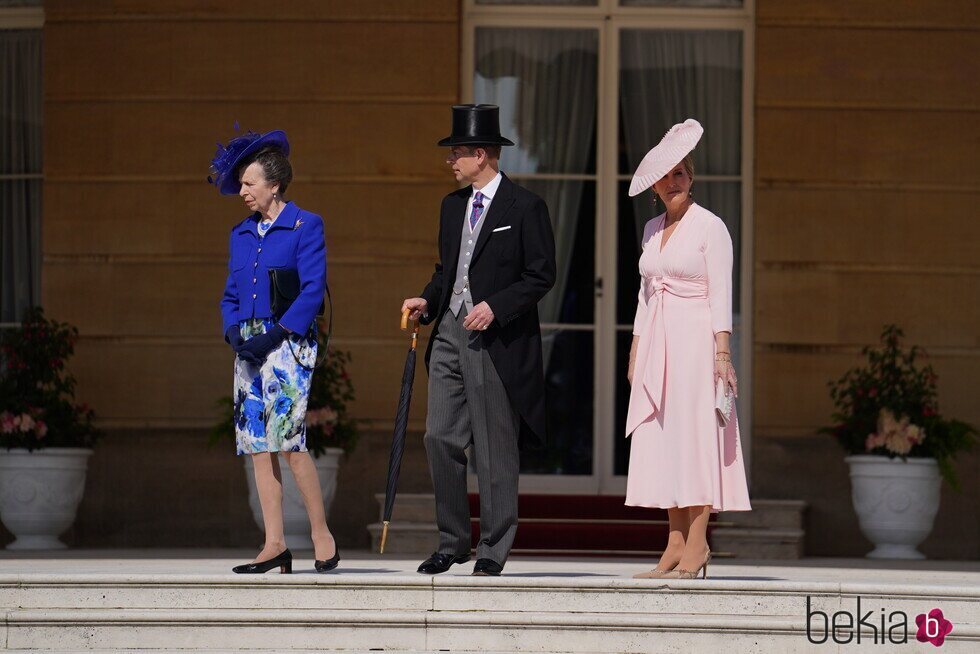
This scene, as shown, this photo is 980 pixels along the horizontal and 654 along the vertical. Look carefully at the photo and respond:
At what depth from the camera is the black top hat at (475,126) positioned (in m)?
5.74

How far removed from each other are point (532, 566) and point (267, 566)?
1819mm

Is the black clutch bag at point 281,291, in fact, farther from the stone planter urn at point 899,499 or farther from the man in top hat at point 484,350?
the stone planter urn at point 899,499

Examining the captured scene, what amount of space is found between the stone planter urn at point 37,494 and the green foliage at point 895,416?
4.03m

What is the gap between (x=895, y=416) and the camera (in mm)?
8523

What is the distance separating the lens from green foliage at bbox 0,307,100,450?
28.3ft

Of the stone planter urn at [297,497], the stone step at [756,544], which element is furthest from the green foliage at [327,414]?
the stone step at [756,544]

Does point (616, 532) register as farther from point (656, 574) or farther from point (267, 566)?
point (267, 566)

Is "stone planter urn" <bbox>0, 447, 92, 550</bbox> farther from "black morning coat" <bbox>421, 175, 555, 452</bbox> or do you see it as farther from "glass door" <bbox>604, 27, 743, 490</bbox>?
"black morning coat" <bbox>421, 175, 555, 452</bbox>

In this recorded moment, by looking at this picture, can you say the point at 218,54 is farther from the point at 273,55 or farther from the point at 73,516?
the point at 73,516

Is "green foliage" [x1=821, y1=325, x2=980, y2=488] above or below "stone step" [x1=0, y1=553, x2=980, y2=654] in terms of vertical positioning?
above

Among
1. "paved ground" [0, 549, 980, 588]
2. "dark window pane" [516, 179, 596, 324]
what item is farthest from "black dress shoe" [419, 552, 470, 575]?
"dark window pane" [516, 179, 596, 324]

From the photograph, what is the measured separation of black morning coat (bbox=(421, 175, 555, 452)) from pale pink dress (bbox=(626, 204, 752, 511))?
0.38 metres

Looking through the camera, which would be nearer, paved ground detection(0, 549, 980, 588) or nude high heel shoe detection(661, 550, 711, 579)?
nude high heel shoe detection(661, 550, 711, 579)

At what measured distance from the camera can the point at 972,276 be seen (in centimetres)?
917
